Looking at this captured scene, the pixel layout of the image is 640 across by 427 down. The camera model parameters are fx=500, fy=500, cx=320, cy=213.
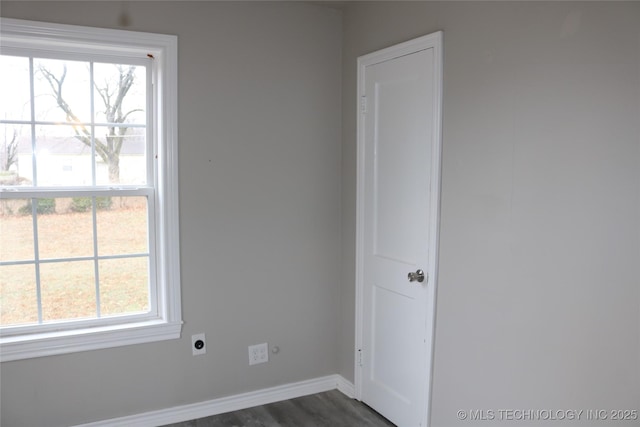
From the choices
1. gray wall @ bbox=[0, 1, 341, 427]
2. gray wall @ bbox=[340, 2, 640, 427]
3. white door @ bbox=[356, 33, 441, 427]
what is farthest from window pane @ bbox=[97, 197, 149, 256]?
gray wall @ bbox=[340, 2, 640, 427]

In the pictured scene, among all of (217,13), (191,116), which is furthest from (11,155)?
(217,13)

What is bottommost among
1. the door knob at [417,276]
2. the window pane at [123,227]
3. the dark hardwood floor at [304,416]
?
the dark hardwood floor at [304,416]

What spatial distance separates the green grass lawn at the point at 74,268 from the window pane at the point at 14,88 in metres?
0.51

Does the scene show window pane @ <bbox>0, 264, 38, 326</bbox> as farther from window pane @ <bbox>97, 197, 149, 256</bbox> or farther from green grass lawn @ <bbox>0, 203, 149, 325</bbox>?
window pane @ <bbox>97, 197, 149, 256</bbox>

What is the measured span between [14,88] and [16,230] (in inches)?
27.8

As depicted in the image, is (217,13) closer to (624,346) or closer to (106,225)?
(106,225)

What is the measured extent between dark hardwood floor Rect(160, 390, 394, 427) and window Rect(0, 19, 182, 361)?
581 mm

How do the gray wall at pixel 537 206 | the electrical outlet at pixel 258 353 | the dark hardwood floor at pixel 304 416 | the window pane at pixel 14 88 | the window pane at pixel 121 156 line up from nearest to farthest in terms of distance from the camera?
the gray wall at pixel 537 206 < the window pane at pixel 14 88 < the window pane at pixel 121 156 < the dark hardwood floor at pixel 304 416 < the electrical outlet at pixel 258 353

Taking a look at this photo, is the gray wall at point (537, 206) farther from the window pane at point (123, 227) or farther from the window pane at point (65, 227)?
the window pane at point (65, 227)

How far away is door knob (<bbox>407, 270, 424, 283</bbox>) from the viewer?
253 centimetres

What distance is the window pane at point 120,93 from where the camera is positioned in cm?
264

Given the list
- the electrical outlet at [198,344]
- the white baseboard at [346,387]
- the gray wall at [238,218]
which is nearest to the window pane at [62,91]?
the gray wall at [238,218]

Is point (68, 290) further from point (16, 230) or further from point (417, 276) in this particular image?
point (417, 276)

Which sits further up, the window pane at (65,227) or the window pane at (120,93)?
the window pane at (120,93)
